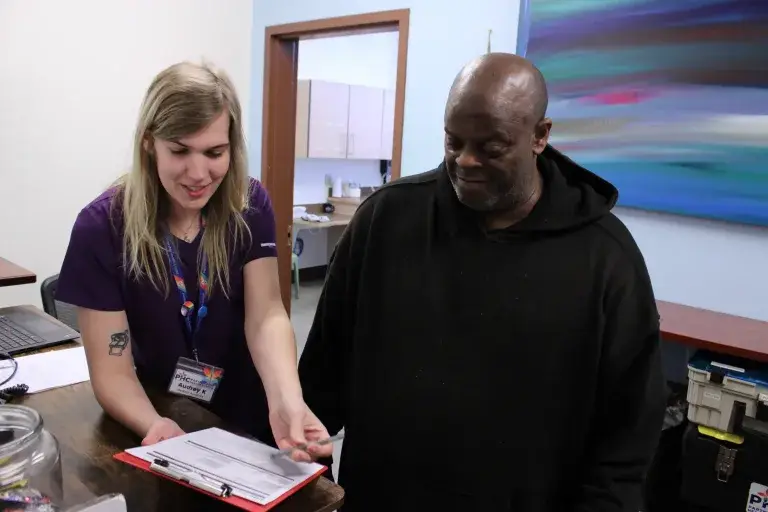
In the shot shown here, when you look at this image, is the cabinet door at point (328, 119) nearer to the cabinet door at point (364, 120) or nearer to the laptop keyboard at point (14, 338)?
the cabinet door at point (364, 120)

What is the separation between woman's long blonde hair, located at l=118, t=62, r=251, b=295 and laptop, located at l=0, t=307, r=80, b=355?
25.6 inches

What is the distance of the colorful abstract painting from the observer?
222 centimetres

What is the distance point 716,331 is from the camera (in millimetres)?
2129

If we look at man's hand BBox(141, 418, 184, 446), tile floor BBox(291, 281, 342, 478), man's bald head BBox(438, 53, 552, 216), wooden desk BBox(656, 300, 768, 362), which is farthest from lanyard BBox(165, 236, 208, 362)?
tile floor BBox(291, 281, 342, 478)

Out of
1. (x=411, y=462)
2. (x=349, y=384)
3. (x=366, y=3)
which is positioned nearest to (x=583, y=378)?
(x=411, y=462)

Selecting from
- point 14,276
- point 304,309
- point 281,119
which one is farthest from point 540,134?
point 304,309

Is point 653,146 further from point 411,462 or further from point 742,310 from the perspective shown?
point 411,462

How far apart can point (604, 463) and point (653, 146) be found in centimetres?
166

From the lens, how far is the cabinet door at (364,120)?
598 centimetres

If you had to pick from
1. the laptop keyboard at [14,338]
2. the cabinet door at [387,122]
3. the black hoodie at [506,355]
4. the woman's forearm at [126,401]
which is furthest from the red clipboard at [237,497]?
the cabinet door at [387,122]

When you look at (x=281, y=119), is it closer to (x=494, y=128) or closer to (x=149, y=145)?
(x=149, y=145)

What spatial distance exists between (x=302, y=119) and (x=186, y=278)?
4.40m

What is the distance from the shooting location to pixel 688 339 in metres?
2.04

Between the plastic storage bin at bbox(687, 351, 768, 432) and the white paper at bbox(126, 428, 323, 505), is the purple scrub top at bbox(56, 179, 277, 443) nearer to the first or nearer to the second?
the white paper at bbox(126, 428, 323, 505)
